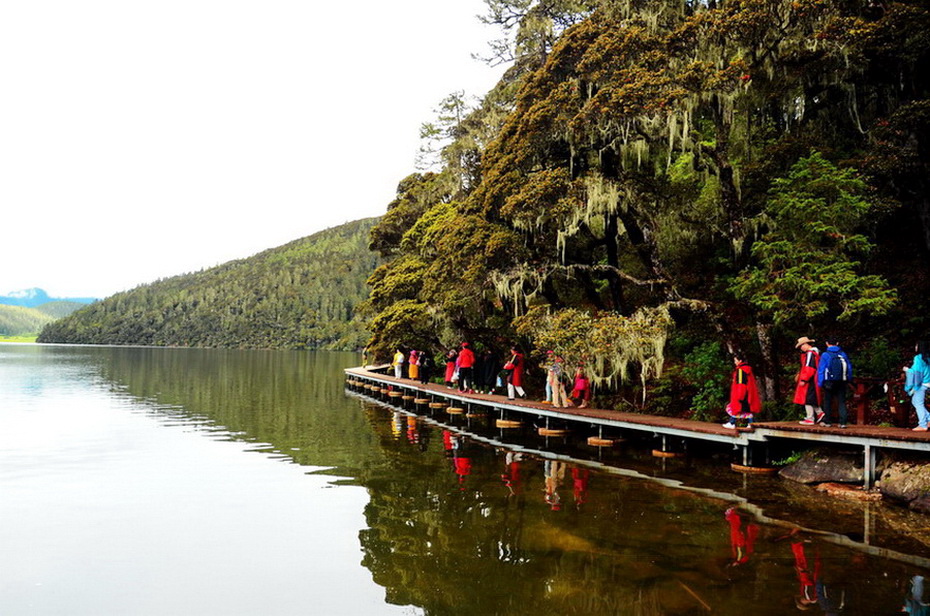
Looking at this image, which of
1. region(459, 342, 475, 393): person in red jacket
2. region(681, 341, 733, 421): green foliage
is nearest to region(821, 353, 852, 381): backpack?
region(681, 341, 733, 421): green foliage

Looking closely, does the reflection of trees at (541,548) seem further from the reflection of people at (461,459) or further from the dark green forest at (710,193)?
the dark green forest at (710,193)

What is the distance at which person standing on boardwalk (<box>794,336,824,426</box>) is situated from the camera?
11727 mm

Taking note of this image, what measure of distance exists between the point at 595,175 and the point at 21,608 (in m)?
13.8

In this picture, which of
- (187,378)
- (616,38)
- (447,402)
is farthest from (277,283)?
(616,38)

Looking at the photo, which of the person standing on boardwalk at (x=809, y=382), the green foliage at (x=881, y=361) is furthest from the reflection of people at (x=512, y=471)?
the green foliage at (x=881, y=361)

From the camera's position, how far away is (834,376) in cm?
1123

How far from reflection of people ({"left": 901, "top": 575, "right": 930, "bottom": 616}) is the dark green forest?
6586 mm

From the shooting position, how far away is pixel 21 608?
20.5 feet

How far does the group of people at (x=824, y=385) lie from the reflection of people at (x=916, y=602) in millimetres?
4738

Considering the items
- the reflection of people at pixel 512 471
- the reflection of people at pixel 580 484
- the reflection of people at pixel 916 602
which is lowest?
the reflection of people at pixel 512 471

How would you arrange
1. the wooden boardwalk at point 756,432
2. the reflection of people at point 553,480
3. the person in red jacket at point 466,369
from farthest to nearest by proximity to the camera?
the person in red jacket at point 466,369, the reflection of people at point 553,480, the wooden boardwalk at point 756,432

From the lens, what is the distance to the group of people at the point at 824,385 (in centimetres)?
1050

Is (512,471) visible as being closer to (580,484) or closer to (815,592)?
(580,484)

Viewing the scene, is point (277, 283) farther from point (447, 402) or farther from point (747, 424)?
point (747, 424)
